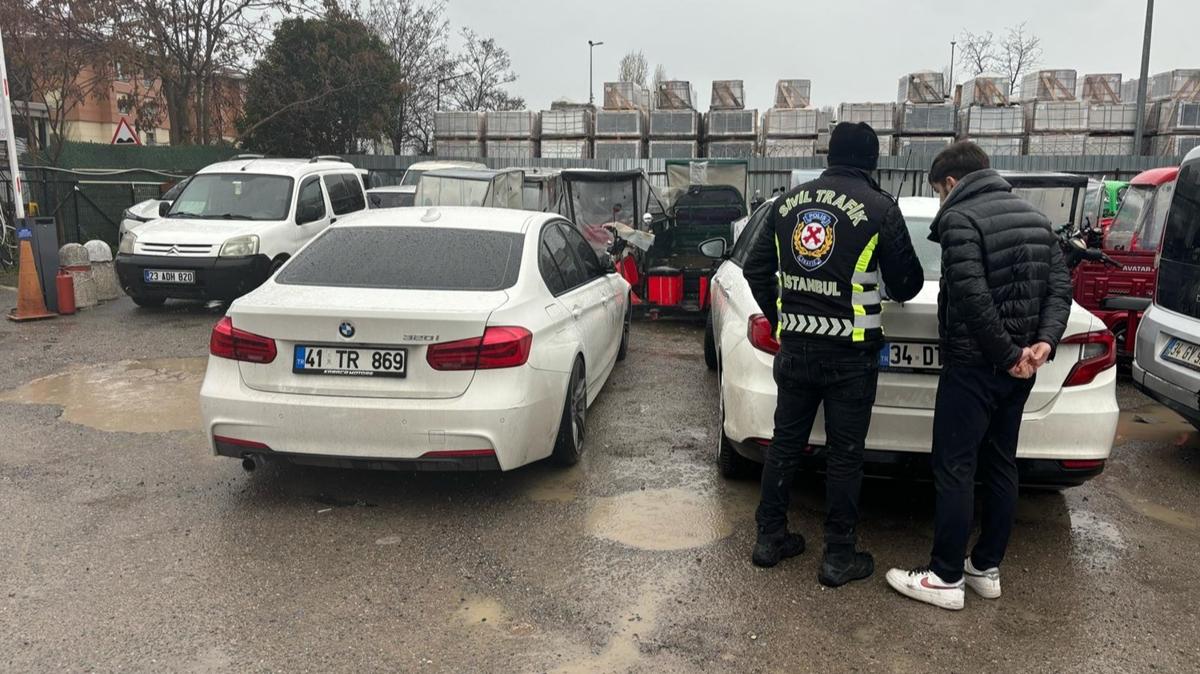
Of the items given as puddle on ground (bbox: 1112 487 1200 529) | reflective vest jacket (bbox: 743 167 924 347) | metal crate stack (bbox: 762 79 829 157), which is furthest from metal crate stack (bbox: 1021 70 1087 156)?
reflective vest jacket (bbox: 743 167 924 347)

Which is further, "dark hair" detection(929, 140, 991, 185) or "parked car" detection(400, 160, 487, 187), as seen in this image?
"parked car" detection(400, 160, 487, 187)

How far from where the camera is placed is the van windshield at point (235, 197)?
11.0 metres

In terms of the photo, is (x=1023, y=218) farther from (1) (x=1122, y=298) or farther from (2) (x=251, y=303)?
(1) (x=1122, y=298)

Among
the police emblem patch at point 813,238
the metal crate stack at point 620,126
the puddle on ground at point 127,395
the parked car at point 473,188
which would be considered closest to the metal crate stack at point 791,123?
the metal crate stack at point 620,126

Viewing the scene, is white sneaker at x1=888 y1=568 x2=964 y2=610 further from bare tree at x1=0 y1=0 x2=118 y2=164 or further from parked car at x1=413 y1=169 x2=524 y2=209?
bare tree at x1=0 y1=0 x2=118 y2=164

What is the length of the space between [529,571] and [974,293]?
2188 mm

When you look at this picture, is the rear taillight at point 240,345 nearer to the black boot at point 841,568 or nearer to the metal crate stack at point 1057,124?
the black boot at point 841,568

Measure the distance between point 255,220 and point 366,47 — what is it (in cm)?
1937

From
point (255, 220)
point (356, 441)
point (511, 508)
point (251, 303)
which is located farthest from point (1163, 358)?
point (255, 220)

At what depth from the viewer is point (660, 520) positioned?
4.49 metres

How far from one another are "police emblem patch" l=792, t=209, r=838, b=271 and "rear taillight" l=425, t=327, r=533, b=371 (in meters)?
1.47

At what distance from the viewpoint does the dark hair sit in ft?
11.5

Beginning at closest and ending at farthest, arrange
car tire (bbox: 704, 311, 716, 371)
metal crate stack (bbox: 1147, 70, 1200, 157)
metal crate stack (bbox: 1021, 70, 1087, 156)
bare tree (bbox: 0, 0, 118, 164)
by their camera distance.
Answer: car tire (bbox: 704, 311, 716, 371) < bare tree (bbox: 0, 0, 118, 164) < metal crate stack (bbox: 1147, 70, 1200, 157) < metal crate stack (bbox: 1021, 70, 1087, 156)

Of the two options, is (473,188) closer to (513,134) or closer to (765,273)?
(765,273)
